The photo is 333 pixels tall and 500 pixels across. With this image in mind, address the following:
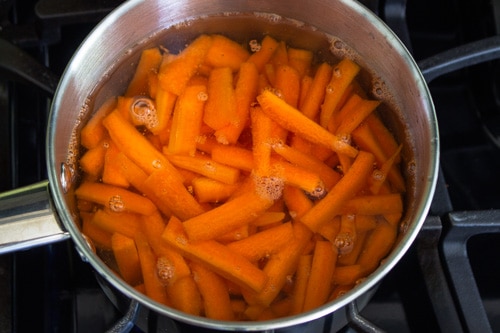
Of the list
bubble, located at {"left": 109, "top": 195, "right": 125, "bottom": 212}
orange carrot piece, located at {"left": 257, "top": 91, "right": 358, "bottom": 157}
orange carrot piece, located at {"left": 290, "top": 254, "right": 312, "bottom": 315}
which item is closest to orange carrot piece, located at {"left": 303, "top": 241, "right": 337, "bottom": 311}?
orange carrot piece, located at {"left": 290, "top": 254, "right": 312, "bottom": 315}

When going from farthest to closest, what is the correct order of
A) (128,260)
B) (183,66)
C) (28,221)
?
(183,66), (128,260), (28,221)

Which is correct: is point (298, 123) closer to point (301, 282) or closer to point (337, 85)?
point (337, 85)

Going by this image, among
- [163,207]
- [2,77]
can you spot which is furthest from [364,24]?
[2,77]

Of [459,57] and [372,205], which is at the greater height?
[459,57]

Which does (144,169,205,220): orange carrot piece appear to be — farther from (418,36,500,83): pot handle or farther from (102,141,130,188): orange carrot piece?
(418,36,500,83): pot handle

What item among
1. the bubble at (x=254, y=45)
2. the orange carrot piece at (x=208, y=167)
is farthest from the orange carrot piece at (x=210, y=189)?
the bubble at (x=254, y=45)

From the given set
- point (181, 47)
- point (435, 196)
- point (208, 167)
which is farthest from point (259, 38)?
point (435, 196)
